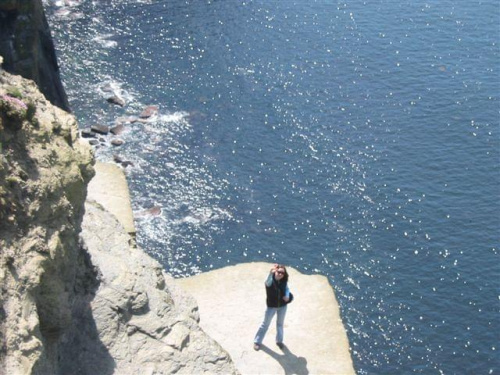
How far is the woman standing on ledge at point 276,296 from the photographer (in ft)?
104

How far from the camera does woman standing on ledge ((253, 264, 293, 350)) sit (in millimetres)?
31625

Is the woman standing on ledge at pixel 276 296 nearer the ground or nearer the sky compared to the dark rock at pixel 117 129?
nearer the sky

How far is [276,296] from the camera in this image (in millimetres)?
32500

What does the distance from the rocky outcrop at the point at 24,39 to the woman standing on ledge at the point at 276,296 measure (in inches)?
1302

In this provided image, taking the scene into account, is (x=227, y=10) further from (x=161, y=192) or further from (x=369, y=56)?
(x=161, y=192)

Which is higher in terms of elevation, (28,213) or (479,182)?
(28,213)

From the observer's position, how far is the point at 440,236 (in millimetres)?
59188

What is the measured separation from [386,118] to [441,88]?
7.80 m

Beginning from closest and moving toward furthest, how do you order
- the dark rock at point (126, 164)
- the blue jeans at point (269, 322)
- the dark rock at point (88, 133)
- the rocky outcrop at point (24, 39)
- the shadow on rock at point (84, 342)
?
the shadow on rock at point (84, 342), the blue jeans at point (269, 322), the rocky outcrop at point (24, 39), the dark rock at point (126, 164), the dark rock at point (88, 133)

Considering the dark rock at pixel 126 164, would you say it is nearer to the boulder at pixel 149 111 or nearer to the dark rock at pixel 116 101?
the boulder at pixel 149 111

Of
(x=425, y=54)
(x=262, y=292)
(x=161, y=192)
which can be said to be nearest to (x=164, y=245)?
(x=161, y=192)

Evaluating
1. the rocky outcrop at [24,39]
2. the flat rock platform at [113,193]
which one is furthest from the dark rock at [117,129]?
the flat rock platform at [113,193]

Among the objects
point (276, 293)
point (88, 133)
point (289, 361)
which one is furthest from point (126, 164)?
point (276, 293)

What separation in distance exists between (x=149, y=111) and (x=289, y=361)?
42142 millimetres
